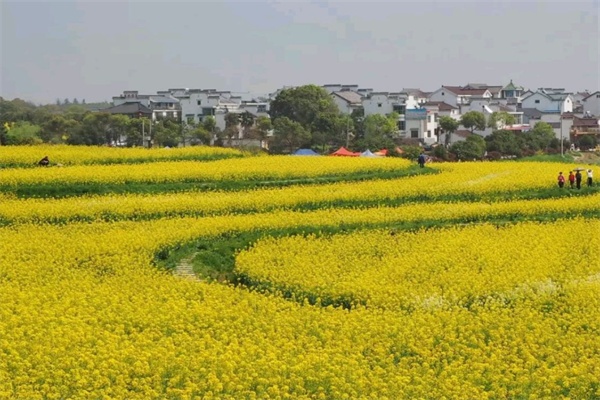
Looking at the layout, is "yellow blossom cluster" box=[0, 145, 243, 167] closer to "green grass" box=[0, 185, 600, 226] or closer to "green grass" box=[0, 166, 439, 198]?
"green grass" box=[0, 166, 439, 198]

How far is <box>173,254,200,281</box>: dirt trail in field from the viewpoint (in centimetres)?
1669

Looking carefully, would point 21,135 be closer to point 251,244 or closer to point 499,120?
point 251,244

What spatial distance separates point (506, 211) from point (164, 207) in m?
8.95

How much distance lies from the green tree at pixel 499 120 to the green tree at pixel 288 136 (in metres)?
17.6

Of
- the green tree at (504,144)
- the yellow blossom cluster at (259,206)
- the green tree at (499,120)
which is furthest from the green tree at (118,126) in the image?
the yellow blossom cluster at (259,206)

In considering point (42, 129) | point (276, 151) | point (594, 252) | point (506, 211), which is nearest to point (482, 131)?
point (276, 151)

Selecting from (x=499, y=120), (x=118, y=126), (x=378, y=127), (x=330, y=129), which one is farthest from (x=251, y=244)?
(x=499, y=120)

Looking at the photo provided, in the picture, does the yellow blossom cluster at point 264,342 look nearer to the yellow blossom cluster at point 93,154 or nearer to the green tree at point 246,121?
the yellow blossom cluster at point 93,154

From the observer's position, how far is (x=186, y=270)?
17.3 meters

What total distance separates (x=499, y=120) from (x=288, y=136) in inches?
788

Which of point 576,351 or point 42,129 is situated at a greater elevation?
point 42,129

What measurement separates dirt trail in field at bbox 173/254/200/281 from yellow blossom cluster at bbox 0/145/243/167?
486 inches

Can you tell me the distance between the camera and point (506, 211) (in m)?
23.2

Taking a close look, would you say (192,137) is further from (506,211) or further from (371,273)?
(371,273)
